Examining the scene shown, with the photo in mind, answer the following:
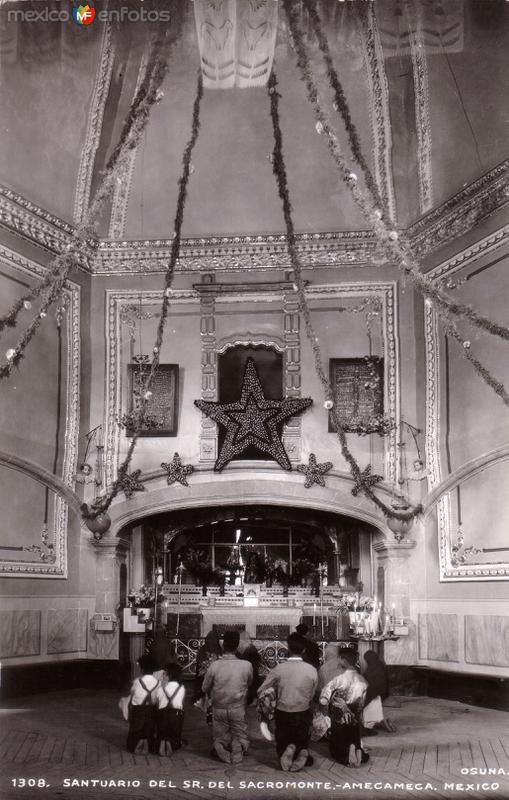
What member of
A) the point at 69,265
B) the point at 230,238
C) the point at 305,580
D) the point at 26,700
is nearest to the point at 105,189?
the point at 69,265

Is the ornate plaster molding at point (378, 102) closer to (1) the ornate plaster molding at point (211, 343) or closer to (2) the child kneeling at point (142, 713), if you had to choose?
(1) the ornate plaster molding at point (211, 343)

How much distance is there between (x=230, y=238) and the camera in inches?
388

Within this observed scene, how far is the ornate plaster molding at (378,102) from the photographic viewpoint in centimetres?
761

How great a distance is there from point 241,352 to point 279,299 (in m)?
0.79

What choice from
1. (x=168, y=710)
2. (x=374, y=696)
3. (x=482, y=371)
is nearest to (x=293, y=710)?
(x=168, y=710)

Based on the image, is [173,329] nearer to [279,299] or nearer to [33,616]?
[279,299]

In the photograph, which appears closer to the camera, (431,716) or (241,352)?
(431,716)

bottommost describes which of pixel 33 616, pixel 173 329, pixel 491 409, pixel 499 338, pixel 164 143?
pixel 33 616

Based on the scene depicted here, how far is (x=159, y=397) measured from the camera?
31.7ft

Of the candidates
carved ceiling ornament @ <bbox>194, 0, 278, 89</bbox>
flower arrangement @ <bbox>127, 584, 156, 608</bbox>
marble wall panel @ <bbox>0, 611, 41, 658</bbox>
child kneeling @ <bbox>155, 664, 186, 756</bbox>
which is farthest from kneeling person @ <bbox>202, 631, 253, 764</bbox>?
carved ceiling ornament @ <bbox>194, 0, 278, 89</bbox>

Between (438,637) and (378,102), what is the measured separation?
5809mm

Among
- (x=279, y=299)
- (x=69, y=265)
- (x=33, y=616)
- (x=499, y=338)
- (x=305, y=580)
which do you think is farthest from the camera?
(x=305, y=580)

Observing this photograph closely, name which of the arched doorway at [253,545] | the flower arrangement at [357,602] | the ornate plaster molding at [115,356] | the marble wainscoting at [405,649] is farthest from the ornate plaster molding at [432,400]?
the ornate plaster molding at [115,356]
